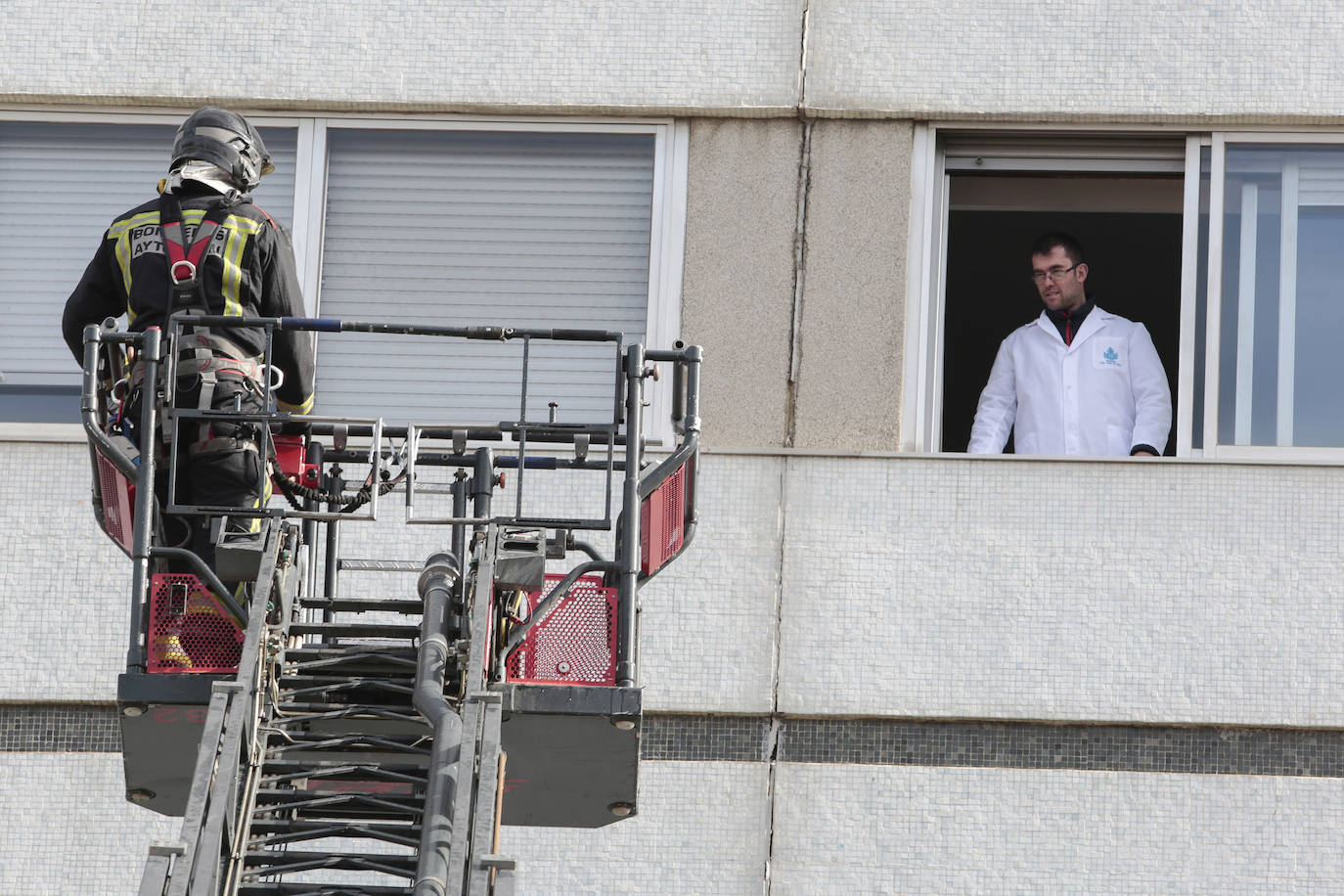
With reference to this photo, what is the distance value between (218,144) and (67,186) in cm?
310

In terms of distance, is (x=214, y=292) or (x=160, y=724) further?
(x=214, y=292)

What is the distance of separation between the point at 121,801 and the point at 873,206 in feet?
13.4

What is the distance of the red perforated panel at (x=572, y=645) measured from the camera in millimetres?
7293

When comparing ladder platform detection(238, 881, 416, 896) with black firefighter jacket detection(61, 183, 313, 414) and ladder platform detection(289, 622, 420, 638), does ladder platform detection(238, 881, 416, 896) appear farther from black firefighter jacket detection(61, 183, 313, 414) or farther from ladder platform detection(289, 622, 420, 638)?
black firefighter jacket detection(61, 183, 313, 414)

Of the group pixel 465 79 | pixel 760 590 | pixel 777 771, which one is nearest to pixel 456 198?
pixel 465 79

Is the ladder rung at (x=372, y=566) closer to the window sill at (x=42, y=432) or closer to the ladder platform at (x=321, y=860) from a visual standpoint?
the ladder platform at (x=321, y=860)

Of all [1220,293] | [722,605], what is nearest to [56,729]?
[722,605]

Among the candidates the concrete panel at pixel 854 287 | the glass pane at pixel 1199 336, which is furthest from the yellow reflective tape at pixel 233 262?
the glass pane at pixel 1199 336

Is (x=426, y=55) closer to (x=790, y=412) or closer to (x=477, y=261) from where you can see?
(x=477, y=261)

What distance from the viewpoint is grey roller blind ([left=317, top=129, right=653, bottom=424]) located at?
1045 centimetres

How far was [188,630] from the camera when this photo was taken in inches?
290

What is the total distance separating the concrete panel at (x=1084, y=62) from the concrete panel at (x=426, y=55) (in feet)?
1.06

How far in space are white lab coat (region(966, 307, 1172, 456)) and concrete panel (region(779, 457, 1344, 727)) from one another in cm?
32

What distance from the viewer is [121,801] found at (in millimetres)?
9672
